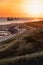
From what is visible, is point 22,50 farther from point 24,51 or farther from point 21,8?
point 21,8

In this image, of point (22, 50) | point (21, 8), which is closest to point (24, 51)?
point (22, 50)

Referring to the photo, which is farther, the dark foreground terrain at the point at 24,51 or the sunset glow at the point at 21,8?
the sunset glow at the point at 21,8

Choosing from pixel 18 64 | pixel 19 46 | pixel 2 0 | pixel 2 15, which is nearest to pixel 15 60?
pixel 18 64

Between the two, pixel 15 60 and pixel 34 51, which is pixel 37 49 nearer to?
pixel 34 51

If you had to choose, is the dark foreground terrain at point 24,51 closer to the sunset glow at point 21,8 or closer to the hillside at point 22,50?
the hillside at point 22,50

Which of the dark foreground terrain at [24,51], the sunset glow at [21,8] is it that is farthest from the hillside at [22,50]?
the sunset glow at [21,8]

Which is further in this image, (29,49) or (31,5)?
(31,5)
